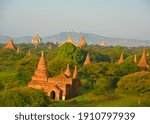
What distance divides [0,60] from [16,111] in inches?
1870

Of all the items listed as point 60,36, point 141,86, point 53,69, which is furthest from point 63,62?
point 60,36

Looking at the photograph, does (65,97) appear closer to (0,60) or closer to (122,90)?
(122,90)

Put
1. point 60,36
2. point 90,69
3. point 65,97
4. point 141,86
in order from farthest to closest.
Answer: point 60,36 < point 90,69 < point 65,97 < point 141,86

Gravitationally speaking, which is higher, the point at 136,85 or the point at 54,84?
the point at 136,85

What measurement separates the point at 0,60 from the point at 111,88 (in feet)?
94.5

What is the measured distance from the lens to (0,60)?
5672 cm

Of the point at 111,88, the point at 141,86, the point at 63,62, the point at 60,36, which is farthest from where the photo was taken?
the point at 60,36

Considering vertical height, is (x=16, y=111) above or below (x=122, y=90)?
above

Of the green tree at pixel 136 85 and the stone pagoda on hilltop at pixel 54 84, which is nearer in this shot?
the green tree at pixel 136 85

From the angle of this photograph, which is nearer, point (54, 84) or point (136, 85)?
point (136, 85)

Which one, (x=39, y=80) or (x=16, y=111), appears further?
(x=39, y=80)

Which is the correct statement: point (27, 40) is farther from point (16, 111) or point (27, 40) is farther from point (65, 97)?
point (16, 111)

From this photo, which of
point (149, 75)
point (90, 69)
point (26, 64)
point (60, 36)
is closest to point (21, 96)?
point (149, 75)

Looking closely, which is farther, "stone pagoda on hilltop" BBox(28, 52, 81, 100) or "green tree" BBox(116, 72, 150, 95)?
"stone pagoda on hilltop" BBox(28, 52, 81, 100)
